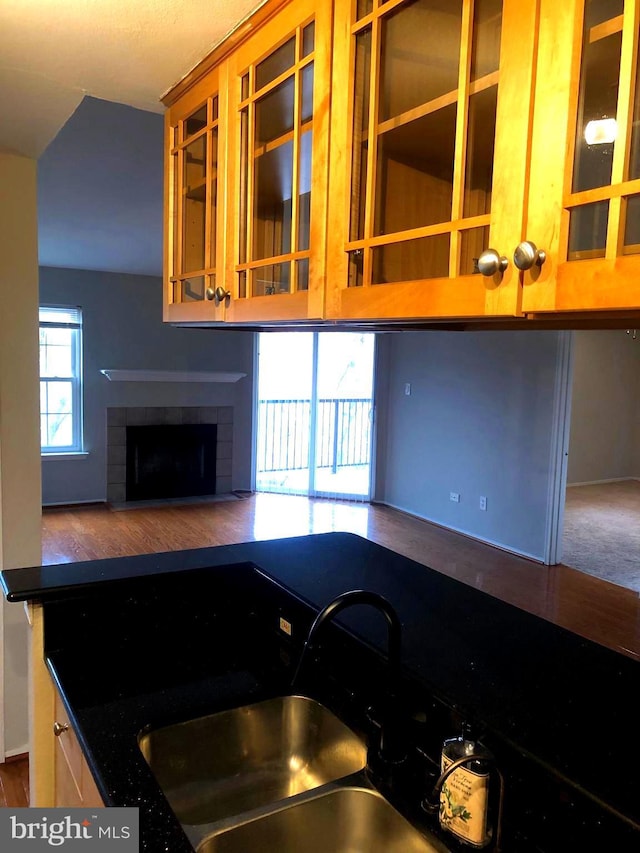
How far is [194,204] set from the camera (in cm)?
170

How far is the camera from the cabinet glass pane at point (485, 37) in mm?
870

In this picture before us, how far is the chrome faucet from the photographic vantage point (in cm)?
112

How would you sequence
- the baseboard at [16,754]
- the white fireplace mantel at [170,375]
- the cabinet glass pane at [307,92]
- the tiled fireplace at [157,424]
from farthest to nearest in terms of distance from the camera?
the tiled fireplace at [157,424]
the white fireplace mantel at [170,375]
the baseboard at [16,754]
the cabinet glass pane at [307,92]

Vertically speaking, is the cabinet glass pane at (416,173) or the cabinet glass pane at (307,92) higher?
the cabinet glass pane at (307,92)

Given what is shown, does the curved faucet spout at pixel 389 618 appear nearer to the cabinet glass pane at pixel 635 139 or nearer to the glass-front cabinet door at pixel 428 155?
the glass-front cabinet door at pixel 428 155

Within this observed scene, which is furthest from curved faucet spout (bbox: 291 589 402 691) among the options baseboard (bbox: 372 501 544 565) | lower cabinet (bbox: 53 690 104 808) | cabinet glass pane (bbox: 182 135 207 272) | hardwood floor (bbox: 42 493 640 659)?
baseboard (bbox: 372 501 544 565)


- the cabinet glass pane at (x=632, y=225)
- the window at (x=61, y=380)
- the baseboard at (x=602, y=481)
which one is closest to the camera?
the cabinet glass pane at (x=632, y=225)

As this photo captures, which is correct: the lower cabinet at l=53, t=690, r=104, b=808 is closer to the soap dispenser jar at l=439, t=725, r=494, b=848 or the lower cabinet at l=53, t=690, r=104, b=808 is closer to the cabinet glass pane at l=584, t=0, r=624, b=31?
the soap dispenser jar at l=439, t=725, r=494, b=848

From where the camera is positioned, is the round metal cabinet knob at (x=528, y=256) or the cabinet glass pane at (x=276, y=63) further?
the cabinet glass pane at (x=276, y=63)

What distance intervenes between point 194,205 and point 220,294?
342 millimetres

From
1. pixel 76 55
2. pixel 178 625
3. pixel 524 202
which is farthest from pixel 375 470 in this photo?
pixel 524 202

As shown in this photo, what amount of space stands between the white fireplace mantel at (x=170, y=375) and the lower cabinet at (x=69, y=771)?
572 centimetres

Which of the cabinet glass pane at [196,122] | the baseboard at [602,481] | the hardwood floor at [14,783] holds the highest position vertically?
the cabinet glass pane at [196,122]

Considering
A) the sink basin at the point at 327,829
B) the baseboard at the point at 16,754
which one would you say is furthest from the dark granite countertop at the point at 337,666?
the baseboard at the point at 16,754
